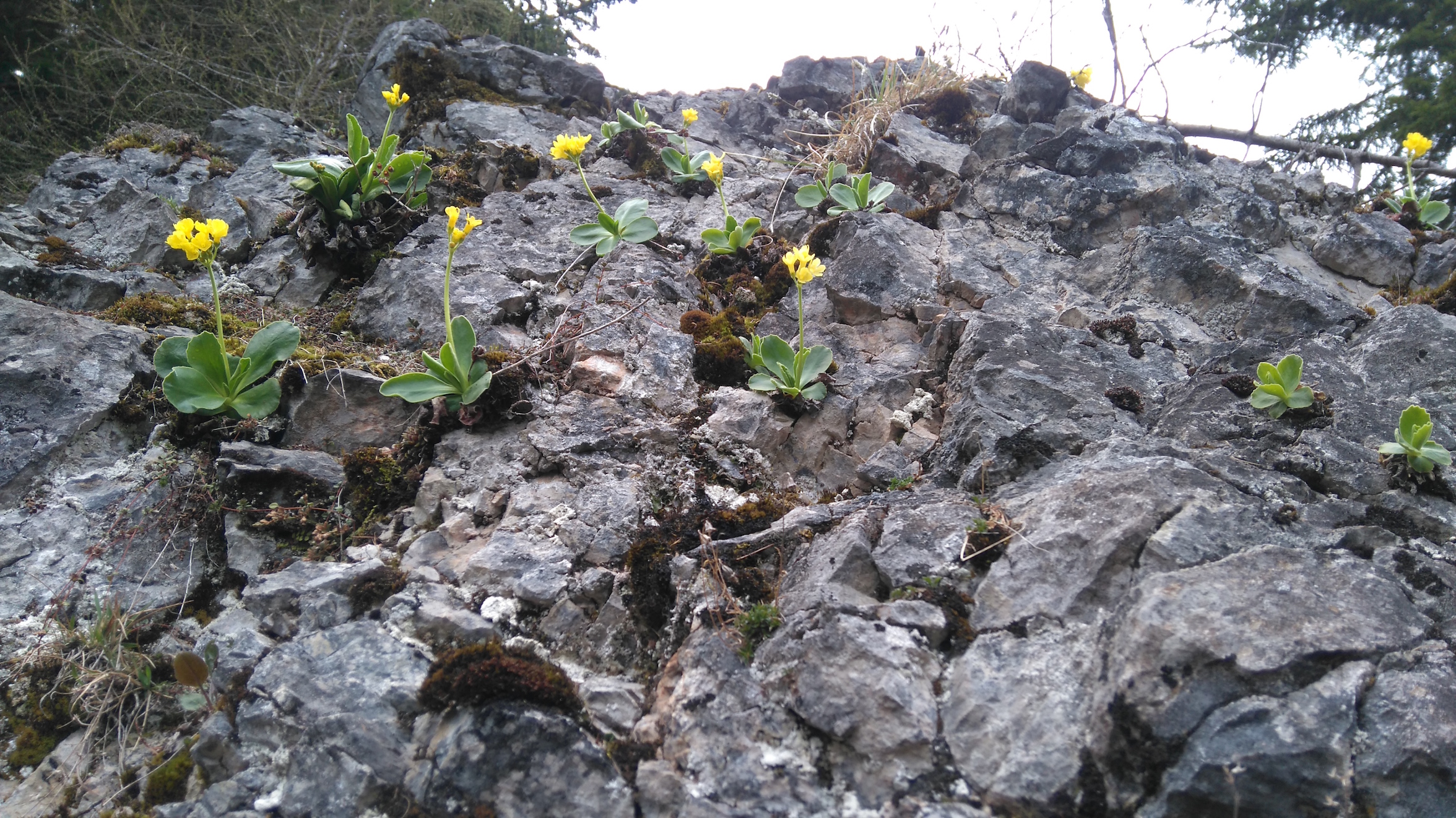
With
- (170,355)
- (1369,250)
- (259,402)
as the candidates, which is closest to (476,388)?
(259,402)

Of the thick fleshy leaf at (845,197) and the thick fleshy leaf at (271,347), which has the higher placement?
the thick fleshy leaf at (845,197)

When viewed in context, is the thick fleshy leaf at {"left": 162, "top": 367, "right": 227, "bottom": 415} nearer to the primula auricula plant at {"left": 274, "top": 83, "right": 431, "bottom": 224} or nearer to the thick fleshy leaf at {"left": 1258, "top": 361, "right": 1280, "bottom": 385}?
the primula auricula plant at {"left": 274, "top": 83, "right": 431, "bottom": 224}

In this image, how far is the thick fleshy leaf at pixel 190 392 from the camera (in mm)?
3158

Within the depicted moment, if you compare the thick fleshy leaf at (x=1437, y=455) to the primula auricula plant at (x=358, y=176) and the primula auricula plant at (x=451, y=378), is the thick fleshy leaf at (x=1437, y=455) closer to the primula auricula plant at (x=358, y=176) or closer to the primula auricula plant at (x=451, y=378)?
the primula auricula plant at (x=451, y=378)

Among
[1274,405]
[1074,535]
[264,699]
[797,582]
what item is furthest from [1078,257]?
[264,699]

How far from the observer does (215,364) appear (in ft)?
10.6

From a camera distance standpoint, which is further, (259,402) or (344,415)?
(344,415)

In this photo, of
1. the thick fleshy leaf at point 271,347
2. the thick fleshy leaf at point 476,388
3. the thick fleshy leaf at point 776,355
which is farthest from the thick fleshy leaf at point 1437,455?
the thick fleshy leaf at point 271,347

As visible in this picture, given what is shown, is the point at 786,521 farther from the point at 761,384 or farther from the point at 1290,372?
the point at 1290,372

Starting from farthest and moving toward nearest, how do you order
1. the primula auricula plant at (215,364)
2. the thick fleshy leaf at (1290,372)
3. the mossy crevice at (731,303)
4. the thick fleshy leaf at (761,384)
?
the mossy crevice at (731,303)
the thick fleshy leaf at (761,384)
the primula auricula plant at (215,364)
the thick fleshy leaf at (1290,372)

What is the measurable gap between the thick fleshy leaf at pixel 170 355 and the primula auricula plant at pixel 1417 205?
6.85 meters

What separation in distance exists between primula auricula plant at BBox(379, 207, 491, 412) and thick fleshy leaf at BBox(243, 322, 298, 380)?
1.65ft

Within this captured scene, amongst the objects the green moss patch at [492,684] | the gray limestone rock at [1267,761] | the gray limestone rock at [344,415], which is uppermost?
the gray limestone rock at [1267,761]

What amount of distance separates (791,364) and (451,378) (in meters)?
1.56
